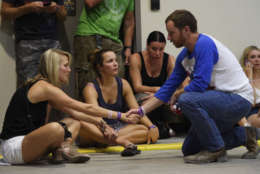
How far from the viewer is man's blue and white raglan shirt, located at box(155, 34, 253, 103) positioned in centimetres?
261

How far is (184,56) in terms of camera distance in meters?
2.87

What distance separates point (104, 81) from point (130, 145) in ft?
2.79

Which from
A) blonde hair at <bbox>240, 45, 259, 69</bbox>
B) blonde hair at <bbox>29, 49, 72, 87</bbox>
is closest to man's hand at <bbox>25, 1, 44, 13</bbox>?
blonde hair at <bbox>29, 49, 72, 87</bbox>

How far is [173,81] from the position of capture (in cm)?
299

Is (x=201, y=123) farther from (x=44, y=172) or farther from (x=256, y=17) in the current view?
(x=256, y=17)

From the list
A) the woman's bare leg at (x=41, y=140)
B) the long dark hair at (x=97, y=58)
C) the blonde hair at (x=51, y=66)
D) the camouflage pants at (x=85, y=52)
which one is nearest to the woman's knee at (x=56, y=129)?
the woman's bare leg at (x=41, y=140)

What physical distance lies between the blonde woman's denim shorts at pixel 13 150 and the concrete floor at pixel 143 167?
7 centimetres

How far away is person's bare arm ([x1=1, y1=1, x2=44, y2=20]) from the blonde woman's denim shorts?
1.61 meters

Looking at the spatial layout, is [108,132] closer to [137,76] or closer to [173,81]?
[173,81]

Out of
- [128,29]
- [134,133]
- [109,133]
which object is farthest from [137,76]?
[109,133]

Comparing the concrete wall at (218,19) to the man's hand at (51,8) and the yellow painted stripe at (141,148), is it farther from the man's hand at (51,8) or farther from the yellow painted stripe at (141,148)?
the yellow painted stripe at (141,148)

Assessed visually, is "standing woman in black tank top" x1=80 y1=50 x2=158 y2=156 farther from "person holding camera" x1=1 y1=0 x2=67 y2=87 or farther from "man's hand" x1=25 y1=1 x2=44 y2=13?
"man's hand" x1=25 y1=1 x2=44 y2=13

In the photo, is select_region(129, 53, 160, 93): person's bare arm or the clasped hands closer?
the clasped hands

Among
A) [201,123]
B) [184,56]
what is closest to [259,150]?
[201,123]
